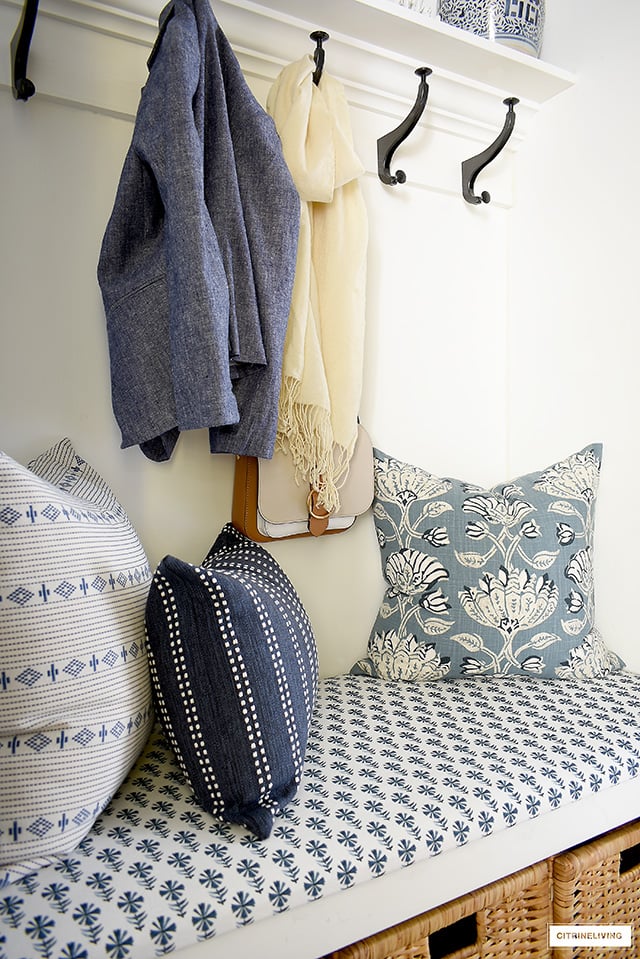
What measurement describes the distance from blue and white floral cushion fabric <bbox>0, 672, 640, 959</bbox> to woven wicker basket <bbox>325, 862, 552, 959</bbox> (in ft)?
0.29

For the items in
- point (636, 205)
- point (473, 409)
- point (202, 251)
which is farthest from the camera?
point (473, 409)

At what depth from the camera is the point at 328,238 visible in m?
1.40

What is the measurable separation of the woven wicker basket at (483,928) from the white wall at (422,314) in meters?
0.58

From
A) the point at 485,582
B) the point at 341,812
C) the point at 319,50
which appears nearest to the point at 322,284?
the point at 319,50

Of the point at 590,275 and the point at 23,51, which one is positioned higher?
the point at 23,51

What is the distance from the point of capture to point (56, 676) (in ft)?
2.88

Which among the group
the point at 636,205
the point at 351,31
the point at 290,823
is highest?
the point at 351,31

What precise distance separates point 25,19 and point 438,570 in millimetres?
1107

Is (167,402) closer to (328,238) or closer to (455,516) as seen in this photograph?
(328,238)

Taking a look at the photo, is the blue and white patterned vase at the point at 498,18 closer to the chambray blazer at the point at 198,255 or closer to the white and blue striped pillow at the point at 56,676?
the chambray blazer at the point at 198,255

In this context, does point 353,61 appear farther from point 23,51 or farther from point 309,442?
point 309,442

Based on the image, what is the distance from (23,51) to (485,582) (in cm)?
115

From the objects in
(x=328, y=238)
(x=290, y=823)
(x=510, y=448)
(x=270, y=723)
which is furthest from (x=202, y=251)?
(x=510, y=448)

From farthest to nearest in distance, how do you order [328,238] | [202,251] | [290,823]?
[328,238] → [202,251] → [290,823]
